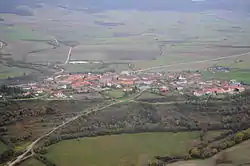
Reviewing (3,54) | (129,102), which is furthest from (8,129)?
(3,54)

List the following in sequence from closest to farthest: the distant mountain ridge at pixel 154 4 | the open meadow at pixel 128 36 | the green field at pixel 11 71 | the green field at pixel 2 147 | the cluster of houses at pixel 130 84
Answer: the green field at pixel 2 147, the cluster of houses at pixel 130 84, the green field at pixel 11 71, the open meadow at pixel 128 36, the distant mountain ridge at pixel 154 4

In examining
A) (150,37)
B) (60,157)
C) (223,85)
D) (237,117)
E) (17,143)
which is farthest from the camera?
(150,37)

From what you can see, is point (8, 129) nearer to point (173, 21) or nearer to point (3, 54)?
point (3, 54)

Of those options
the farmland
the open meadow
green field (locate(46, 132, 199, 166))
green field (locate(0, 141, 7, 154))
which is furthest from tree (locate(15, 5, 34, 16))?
the farmland

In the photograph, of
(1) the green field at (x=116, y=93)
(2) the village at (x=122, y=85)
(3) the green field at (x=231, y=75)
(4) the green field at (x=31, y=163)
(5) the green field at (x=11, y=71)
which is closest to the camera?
(4) the green field at (x=31, y=163)

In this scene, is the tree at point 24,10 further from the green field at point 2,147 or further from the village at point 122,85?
the green field at point 2,147

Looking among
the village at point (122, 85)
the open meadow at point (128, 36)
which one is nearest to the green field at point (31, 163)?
the village at point (122, 85)

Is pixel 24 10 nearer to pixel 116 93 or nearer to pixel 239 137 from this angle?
pixel 116 93

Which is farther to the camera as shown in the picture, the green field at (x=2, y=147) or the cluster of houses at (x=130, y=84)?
the cluster of houses at (x=130, y=84)
